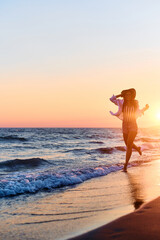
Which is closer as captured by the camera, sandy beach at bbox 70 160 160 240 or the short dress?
sandy beach at bbox 70 160 160 240

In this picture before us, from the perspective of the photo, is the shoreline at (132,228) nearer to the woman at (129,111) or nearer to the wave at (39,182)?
the wave at (39,182)

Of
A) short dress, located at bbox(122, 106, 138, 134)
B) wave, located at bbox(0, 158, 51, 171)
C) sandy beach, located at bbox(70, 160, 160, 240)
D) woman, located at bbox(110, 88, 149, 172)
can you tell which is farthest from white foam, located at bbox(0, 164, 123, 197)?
wave, located at bbox(0, 158, 51, 171)

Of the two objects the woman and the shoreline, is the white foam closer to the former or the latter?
the woman

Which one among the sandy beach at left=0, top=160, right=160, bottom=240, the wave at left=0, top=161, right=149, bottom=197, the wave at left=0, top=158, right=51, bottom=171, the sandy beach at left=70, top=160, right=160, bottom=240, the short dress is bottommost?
the wave at left=0, top=158, right=51, bottom=171

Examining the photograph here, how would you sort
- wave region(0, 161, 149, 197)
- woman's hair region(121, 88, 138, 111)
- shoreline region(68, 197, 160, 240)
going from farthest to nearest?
woman's hair region(121, 88, 138, 111), wave region(0, 161, 149, 197), shoreline region(68, 197, 160, 240)

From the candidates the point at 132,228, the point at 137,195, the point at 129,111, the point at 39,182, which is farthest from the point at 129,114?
the point at 132,228

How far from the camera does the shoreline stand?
7.55 ft

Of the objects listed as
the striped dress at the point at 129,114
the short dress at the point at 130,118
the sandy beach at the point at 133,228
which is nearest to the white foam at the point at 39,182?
the short dress at the point at 130,118

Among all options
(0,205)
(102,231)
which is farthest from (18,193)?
(102,231)

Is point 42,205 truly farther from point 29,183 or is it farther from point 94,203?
point 29,183

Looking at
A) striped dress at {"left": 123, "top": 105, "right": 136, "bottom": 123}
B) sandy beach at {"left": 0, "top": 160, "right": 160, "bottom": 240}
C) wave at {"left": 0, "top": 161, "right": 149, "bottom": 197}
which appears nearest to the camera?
sandy beach at {"left": 0, "top": 160, "right": 160, "bottom": 240}

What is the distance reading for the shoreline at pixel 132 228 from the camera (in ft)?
7.55

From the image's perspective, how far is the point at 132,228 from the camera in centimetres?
250

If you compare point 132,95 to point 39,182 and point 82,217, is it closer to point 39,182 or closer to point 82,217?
point 39,182
